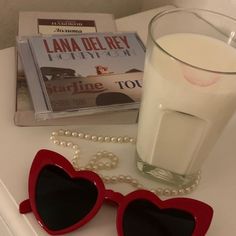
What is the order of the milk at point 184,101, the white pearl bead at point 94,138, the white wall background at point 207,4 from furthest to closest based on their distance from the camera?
1. the white wall background at point 207,4
2. the white pearl bead at point 94,138
3. the milk at point 184,101

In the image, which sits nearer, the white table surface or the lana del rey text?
the white table surface

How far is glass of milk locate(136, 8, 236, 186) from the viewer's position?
31 cm

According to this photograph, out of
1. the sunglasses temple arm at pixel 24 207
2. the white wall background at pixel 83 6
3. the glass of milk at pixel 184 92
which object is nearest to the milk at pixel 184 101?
the glass of milk at pixel 184 92

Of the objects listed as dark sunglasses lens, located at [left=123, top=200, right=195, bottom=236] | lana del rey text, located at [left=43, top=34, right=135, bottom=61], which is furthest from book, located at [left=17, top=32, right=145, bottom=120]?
dark sunglasses lens, located at [left=123, top=200, right=195, bottom=236]

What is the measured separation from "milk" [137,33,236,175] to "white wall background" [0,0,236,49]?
0.22 meters

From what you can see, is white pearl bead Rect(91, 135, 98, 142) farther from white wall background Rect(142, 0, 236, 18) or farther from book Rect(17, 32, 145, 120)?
white wall background Rect(142, 0, 236, 18)

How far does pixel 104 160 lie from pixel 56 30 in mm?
215

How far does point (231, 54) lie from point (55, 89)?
176 millimetres

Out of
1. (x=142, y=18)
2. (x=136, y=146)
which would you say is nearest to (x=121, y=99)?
(x=136, y=146)

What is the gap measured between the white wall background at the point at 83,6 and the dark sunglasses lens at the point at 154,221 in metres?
0.32

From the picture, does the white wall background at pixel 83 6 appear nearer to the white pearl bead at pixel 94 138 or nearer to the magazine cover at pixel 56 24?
the magazine cover at pixel 56 24

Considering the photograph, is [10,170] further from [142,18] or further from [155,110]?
[142,18]

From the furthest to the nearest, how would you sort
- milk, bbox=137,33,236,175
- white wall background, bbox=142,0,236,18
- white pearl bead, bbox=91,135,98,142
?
white wall background, bbox=142,0,236,18 < white pearl bead, bbox=91,135,98,142 < milk, bbox=137,33,236,175

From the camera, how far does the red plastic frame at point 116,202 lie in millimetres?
324
